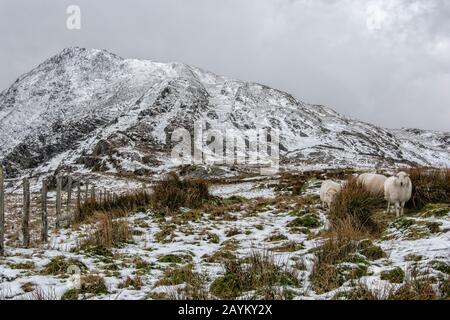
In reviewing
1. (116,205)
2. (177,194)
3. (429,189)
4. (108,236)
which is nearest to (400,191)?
(429,189)

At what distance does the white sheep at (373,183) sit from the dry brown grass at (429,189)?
44.2 inches

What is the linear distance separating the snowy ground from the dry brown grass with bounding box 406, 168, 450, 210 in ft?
8.57

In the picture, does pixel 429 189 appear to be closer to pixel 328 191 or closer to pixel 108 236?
pixel 328 191

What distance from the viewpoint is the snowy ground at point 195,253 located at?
6.65 metres

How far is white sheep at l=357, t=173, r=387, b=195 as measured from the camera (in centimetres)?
1499

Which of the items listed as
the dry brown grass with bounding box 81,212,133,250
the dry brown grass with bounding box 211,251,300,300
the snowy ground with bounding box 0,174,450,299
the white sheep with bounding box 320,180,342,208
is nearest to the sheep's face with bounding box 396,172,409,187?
the snowy ground with bounding box 0,174,450,299

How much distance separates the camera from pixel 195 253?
9.49m

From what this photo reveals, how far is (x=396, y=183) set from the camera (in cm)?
1282

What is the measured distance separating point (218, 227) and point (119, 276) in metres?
5.56

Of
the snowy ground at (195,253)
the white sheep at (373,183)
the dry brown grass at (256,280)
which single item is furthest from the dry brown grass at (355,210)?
the dry brown grass at (256,280)

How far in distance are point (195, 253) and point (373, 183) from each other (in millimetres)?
8201

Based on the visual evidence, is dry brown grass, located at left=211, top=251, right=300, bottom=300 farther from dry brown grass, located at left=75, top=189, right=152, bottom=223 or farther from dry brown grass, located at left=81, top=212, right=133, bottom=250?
dry brown grass, located at left=75, top=189, right=152, bottom=223
